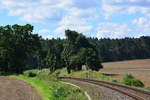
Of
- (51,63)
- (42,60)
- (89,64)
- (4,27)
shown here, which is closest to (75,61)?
A: (89,64)

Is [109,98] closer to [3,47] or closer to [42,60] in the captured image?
[3,47]

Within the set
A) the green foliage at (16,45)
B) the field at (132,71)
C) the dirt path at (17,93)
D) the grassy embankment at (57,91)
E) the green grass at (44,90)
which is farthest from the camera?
the green foliage at (16,45)

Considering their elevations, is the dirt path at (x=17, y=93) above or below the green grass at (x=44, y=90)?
above

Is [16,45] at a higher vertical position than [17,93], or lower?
higher

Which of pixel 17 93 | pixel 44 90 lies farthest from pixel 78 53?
pixel 17 93

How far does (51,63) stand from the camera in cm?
12106

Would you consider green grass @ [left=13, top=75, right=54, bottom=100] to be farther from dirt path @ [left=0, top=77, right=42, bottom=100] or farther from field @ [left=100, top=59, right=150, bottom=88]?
field @ [left=100, top=59, right=150, bottom=88]

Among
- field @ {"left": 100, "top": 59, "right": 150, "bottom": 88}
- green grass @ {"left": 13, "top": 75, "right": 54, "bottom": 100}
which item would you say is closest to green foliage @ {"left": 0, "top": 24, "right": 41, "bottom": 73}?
field @ {"left": 100, "top": 59, "right": 150, "bottom": 88}

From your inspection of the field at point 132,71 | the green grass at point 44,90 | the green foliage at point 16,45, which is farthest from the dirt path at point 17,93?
the green foliage at point 16,45

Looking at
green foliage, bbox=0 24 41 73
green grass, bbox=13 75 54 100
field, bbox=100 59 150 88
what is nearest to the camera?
green grass, bbox=13 75 54 100

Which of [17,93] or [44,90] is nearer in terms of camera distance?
[17,93]

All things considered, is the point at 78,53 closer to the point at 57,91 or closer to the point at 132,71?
the point at 132,71

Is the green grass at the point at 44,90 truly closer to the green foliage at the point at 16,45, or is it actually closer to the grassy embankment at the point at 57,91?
the grassy embankment at the point at 57,91

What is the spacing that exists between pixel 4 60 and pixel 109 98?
2533 inches
